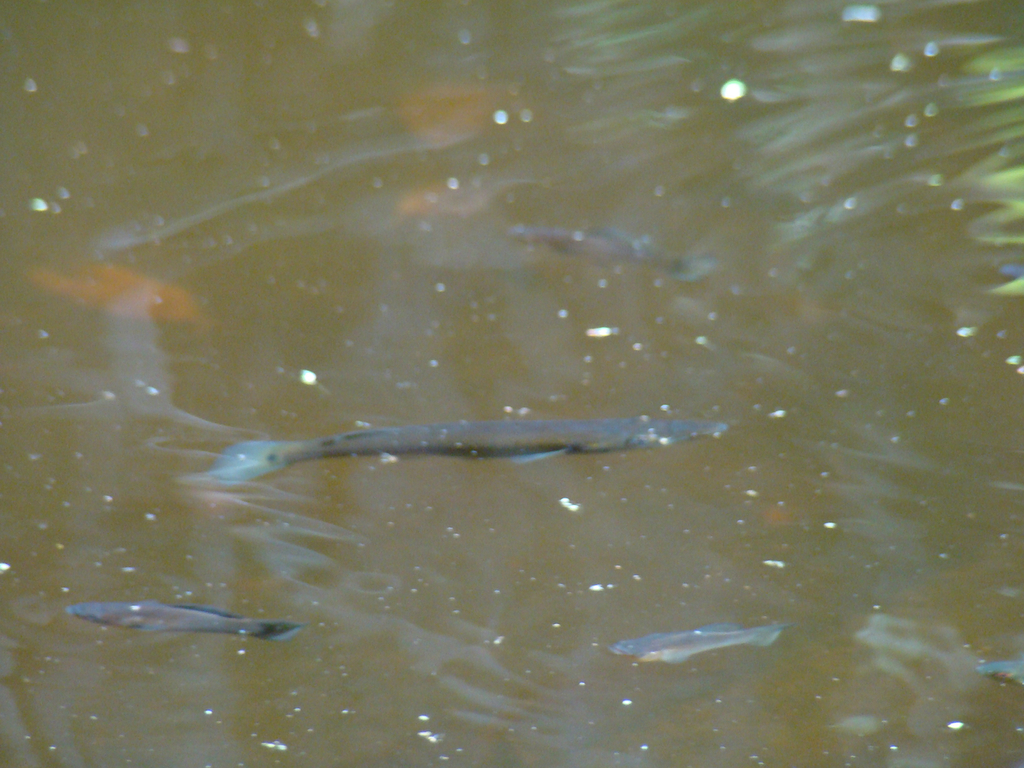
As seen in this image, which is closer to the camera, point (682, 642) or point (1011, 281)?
point (682, 642)

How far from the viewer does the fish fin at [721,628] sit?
1.86m

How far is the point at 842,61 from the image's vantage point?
6.46 feet

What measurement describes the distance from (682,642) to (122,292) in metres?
1.65

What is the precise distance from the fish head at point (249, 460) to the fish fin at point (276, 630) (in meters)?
0.38

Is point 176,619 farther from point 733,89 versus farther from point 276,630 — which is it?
point 733,89

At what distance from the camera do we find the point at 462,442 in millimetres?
1808

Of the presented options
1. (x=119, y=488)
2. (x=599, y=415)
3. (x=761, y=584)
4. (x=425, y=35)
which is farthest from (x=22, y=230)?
(x=761, y=584)

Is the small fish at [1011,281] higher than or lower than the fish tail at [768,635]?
higher

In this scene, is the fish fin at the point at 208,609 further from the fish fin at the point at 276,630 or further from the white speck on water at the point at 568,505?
the white speck on water at the point at 568,505

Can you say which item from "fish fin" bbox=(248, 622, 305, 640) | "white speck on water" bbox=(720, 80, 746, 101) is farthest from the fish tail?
"white speck on water" bbox=(720, 80, 746, 101)

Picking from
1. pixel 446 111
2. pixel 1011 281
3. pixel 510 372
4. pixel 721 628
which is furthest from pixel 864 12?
pixel 721 628

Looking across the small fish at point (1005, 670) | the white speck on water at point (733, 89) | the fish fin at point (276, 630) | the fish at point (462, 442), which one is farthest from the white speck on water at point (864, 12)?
the fish fin at point (276, 630)

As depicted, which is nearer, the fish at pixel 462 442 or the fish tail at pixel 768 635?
the fish at pixel 462 442

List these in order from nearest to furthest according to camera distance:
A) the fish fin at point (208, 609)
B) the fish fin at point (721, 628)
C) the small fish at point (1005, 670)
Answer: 1. the fish fin at point (208, 609)
2. the fish fin at point (721, 628)
3. the small fish at point (1005, 670)
